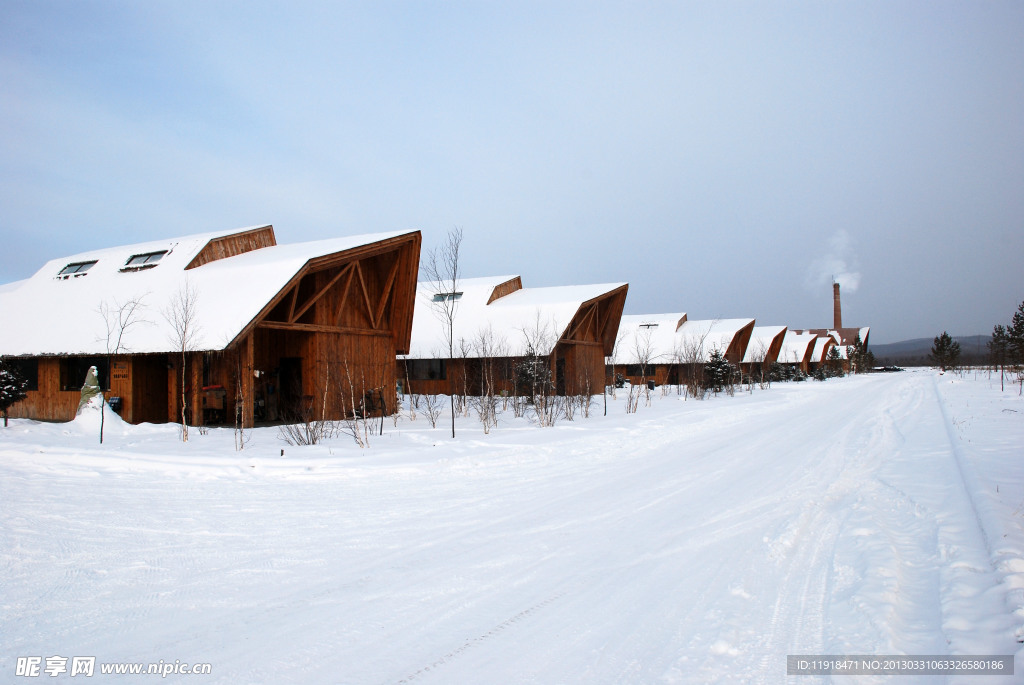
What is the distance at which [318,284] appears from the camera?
17.3m

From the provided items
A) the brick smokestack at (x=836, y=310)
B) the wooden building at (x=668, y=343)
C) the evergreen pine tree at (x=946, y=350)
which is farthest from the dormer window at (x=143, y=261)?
the brick smokestack at (x=836, y=310)

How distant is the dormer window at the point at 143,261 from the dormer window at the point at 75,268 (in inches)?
92.8

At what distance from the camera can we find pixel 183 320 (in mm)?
15125

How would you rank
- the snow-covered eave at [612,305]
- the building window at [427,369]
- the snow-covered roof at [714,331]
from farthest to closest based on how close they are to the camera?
the snow-covered roof at [714,331] → the snow-covered eave at [612,305] → the building window at [427,369]

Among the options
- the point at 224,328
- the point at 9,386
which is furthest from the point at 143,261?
the point at 224,328

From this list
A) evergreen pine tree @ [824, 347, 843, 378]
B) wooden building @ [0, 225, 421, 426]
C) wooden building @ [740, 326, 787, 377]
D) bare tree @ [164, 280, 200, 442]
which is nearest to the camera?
bare tree @ [164, 280, 200, 442]

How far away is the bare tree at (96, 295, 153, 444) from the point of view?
15680 millimetres

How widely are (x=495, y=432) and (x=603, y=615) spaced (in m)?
10.4

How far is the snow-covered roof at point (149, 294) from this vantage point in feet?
48.6

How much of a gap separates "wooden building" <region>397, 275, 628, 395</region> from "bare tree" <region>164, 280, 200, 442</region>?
9660 millimetres

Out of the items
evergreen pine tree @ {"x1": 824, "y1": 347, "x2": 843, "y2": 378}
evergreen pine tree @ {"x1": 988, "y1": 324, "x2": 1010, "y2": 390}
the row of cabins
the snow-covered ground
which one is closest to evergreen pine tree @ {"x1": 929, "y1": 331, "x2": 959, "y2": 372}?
evergreen pine tree @ {"x1": 824, "y1": 347, "x2": 843, "y2": 378}

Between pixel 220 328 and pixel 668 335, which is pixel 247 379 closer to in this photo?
pixel 220 328

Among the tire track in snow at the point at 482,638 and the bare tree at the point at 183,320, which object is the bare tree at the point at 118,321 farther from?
the tire track in snow at the point at 482,638

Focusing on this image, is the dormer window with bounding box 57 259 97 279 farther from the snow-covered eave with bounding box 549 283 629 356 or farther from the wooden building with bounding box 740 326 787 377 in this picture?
the wooden building with bounding box 740 326 787 377
